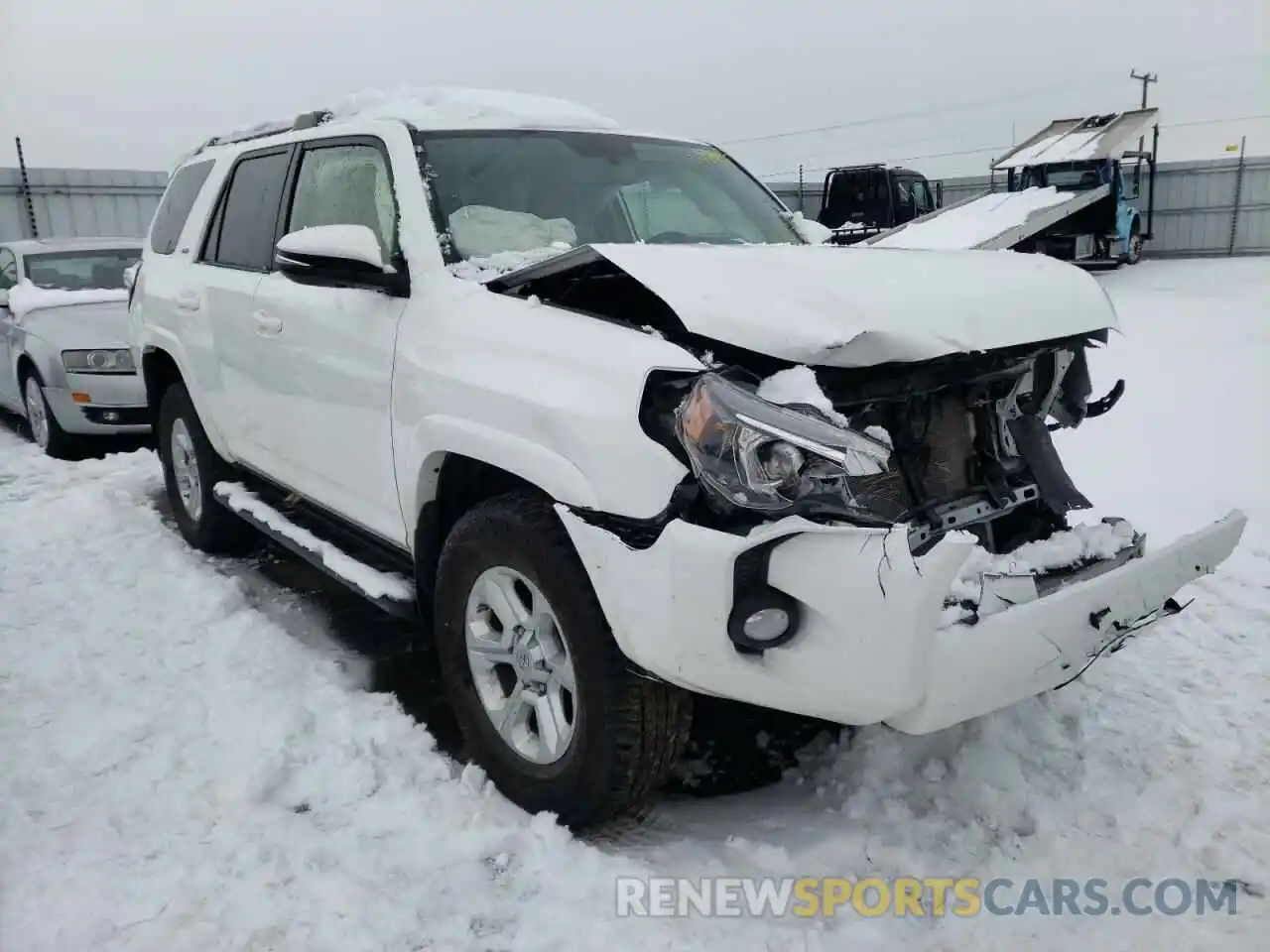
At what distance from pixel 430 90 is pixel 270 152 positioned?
85cm

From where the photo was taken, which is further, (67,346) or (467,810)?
(67,346)

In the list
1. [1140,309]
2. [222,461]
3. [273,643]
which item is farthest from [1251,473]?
[1140,309]

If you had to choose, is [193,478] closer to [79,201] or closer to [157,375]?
[157,375]

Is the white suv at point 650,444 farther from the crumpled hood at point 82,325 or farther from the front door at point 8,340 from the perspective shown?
the front door at point 8,340

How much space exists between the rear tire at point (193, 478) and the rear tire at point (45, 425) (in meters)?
2.49

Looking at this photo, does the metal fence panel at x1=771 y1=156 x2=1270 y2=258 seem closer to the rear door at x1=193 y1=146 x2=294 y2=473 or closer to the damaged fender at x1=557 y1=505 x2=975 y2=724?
the rear door at x1=193 y1=146 x2=294 y2=473

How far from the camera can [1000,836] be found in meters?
2.64

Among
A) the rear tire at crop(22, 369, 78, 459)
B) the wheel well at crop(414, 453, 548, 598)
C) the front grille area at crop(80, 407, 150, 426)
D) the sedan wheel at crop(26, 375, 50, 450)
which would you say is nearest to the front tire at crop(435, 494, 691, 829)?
the wheel well at crop(414, 453, 548, 598)

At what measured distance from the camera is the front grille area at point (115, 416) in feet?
23.5

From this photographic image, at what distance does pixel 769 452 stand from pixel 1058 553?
1.04m

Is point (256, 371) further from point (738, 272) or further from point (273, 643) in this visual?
point (738, 272)

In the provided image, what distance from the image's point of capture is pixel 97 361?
7.15 metres

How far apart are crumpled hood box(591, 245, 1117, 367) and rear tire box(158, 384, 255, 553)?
10.4 ft

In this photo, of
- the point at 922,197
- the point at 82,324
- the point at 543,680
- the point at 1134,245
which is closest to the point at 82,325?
the point at 82,324
